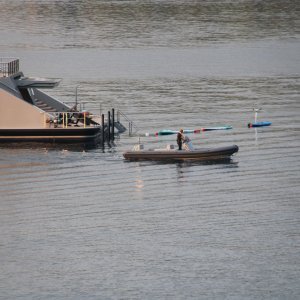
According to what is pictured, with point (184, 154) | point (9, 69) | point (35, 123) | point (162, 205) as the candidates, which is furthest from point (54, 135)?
point (162, 205)

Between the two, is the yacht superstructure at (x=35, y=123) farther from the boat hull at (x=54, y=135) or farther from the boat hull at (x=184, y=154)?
the boat hull at (x=184, y=154)

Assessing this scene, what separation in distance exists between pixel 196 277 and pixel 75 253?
673cm

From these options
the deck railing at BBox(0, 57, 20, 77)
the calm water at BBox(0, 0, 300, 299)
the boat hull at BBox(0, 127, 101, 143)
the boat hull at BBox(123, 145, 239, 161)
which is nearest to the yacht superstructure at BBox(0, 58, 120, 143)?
the boat hull at BBox(0, 127, 101, 143)

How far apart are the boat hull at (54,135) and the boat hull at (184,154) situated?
5.33m

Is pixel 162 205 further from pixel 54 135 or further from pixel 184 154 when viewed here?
pixel 54 135

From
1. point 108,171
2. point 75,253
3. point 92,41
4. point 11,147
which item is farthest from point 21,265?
point 92,41

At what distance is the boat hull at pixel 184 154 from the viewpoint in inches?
3049

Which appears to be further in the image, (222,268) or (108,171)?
(108,171)

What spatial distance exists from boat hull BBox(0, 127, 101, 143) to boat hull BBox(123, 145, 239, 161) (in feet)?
17.5

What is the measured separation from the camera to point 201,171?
75188mm

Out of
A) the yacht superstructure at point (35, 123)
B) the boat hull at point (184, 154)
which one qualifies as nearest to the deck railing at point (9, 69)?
the yacht superstructure at point (35, 123)

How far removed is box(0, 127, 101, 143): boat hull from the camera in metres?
82.1

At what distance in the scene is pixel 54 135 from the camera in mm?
82375

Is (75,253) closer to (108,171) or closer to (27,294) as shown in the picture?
(27,294)
